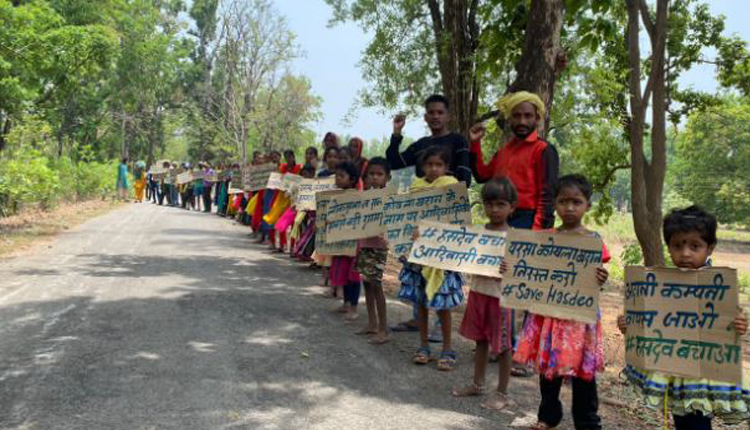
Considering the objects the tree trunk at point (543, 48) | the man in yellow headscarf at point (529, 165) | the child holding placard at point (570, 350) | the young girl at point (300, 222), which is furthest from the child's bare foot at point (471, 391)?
the young girl at point (300, 222)

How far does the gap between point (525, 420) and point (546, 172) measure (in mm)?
1848

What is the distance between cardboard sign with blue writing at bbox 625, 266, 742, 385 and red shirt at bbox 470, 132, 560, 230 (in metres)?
1.45

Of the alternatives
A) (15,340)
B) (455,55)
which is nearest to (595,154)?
(455,55)

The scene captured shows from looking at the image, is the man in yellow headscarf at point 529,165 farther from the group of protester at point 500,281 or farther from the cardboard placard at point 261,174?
the cardboard placard at point 261,174

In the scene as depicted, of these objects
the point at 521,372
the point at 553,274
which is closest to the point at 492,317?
the point at 553,274

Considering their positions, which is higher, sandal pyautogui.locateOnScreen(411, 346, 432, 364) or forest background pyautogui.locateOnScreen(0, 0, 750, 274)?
forest background pyautogui.locateOnScreen(0, 0, 750, 274)

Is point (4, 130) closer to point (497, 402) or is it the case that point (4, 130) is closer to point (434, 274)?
point (434, 274)

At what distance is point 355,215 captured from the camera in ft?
19.7

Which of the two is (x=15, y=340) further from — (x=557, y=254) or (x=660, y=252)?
(x=660, y=252)

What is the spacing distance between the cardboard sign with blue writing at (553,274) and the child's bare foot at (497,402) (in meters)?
0.83

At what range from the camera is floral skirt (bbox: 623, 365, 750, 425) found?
3.01 m

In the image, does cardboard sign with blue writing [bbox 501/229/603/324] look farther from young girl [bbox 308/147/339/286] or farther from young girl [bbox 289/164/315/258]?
young girl [bbox 289/164/315/258]

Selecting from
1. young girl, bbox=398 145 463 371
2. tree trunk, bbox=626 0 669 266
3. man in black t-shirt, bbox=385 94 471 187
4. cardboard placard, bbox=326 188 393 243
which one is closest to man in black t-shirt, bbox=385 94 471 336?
man in black t-shirt, bbox=385 94 471 187

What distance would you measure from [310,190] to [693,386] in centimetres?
674
